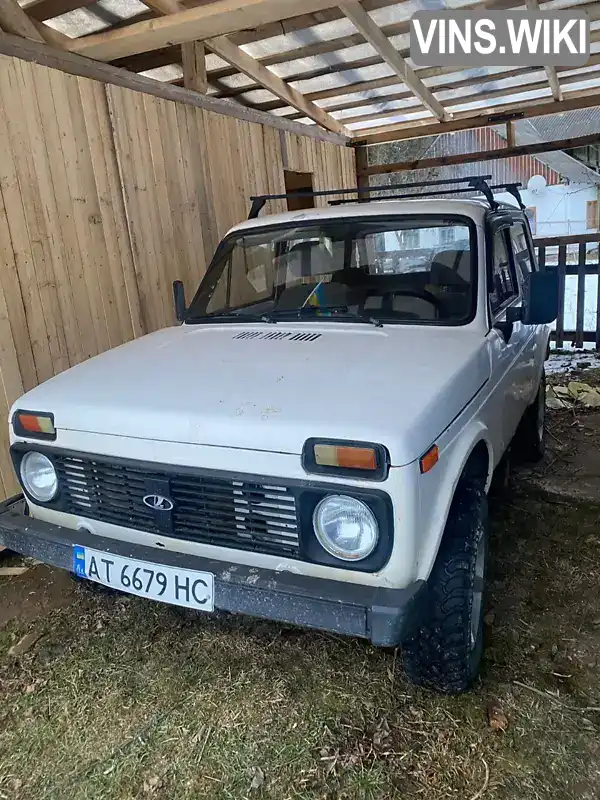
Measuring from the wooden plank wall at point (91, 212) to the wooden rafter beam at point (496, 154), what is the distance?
11.8 ft

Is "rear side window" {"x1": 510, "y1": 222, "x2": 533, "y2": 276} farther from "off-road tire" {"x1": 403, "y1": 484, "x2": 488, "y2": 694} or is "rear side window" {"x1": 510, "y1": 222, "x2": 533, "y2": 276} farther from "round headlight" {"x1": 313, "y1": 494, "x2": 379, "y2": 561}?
"round headlight" {"x1": 313, "y1": 494, "x2": 379, "y2": 561}

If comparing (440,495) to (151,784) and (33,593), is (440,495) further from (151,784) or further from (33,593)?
(33,593)

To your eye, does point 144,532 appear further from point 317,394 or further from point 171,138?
point 171,138

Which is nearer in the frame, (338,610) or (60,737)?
(338,610)

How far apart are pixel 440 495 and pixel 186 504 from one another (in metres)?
0.91

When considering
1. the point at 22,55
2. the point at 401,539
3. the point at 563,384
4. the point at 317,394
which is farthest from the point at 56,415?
the point at 563,384

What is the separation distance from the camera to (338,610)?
76.9 inches

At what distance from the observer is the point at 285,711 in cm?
244

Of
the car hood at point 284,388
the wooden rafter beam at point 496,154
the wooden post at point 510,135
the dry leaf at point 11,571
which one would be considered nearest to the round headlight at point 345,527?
the car hood at point 284,388

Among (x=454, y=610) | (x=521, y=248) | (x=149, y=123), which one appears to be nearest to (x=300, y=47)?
(x=149, y=123)

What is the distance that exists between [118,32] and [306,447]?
146 inches

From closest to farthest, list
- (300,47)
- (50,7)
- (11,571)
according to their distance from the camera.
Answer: (11,571)
(50,7)
(300,47)

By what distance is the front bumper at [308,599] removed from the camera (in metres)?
1.91

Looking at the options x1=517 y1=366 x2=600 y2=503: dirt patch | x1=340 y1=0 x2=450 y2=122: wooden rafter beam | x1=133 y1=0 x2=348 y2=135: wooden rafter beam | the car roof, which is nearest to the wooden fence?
x1=340 y1=0 x2=450 y2=122: wooden rafter beam
